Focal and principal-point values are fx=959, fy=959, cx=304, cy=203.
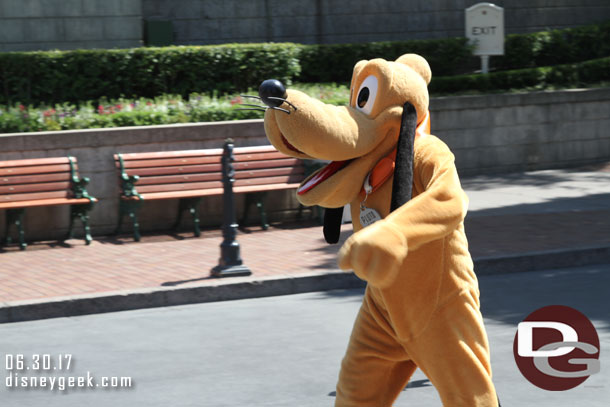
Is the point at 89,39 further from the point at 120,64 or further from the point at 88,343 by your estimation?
the point at 88,343

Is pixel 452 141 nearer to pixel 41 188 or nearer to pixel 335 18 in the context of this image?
pixel 335 18

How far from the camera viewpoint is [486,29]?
1662cm

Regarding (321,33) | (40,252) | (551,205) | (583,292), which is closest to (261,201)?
(40,252)

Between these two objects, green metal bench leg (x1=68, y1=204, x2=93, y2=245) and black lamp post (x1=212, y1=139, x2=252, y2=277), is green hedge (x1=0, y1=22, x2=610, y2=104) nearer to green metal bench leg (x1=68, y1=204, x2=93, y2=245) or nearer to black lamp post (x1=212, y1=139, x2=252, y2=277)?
green metal bench leg (x1=68, y1=204, x2=93, y2=245)

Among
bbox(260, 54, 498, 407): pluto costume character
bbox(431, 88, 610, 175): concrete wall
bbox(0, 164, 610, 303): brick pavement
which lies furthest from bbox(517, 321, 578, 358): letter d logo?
bbox(431, 88, 610, 175): concrete wall

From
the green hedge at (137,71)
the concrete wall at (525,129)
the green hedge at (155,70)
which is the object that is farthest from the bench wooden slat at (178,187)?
the concrete wall at (525,129)

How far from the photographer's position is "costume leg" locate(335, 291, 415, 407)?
411 cm

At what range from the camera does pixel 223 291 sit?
8719 mm

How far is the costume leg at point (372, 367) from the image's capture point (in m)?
4.11

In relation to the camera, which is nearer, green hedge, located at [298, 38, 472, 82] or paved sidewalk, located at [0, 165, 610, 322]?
paved sidewalk, located at [0, 165, 610, 322]

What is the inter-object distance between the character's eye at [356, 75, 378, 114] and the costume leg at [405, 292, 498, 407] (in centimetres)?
Answer: 93

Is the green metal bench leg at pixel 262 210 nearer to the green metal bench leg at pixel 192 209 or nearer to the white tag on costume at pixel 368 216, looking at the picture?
the green metal bench leg at pixel 192 209

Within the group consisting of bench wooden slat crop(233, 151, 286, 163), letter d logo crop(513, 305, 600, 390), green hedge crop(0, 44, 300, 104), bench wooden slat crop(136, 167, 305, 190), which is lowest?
letter d logo crop(513, 305, 600, 390)

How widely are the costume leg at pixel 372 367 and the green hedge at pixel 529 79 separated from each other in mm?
12218
